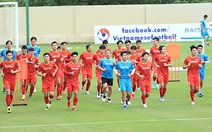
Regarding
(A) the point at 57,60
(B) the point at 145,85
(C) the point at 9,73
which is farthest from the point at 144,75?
(C) the point at 9,73

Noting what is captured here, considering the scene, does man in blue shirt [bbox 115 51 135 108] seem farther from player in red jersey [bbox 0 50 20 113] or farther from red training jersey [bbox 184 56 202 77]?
player in red jersey [bbox 0 50 20 113]

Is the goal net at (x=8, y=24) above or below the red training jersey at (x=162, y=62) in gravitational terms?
above

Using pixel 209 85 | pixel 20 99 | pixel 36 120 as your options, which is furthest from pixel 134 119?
pixel 209 85

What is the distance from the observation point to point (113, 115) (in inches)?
808

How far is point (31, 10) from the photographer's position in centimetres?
5066

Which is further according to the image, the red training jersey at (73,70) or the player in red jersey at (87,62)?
the player in red jersey at (87,62)

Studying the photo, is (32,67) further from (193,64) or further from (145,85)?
(193,64)

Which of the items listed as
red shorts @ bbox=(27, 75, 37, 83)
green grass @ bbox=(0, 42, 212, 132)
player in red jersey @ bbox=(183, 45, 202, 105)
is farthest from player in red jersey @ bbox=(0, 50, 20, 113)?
player in red jersey @ bbox=(183, 45, 202, 105)

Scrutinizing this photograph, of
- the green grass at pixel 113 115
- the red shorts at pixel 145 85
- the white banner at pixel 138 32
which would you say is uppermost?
the white banner at pixel 138 32

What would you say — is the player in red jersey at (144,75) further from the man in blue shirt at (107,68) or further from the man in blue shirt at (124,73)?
the man in blue shirt at (107,68)

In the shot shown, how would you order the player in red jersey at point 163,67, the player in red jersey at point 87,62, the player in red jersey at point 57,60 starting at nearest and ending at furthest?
the player in red jersey at point 163,67 → the player in red jersey at point 57,60 → the player in red jersey at point 87,62

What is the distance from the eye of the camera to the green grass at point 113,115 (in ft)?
60.6

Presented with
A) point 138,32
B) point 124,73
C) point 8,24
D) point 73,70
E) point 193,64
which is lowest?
point 124,73

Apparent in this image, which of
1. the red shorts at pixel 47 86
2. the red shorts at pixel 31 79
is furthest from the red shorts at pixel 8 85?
the red shorts at pixel 31 79
